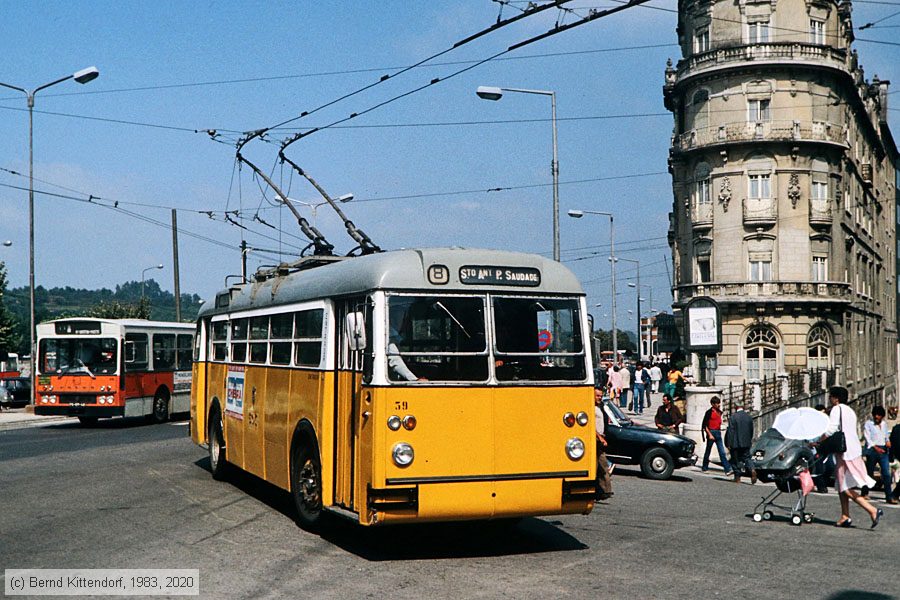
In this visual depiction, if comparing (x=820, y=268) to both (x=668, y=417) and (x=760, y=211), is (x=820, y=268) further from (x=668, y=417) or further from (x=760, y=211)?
(x=668, y=417)

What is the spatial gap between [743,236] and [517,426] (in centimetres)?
4458

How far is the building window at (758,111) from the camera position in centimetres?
5072

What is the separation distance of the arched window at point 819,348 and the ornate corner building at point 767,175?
0.17 feet

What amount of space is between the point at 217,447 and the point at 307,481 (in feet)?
16.9

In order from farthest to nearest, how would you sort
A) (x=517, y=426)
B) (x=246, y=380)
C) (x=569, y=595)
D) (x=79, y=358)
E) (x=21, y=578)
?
(x=79, y=358), (x=246, y=380), (x=517, y=426), (x=21, y=578), (x=569, y=595)

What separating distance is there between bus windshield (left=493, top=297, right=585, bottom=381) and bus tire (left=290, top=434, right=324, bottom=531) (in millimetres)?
2429

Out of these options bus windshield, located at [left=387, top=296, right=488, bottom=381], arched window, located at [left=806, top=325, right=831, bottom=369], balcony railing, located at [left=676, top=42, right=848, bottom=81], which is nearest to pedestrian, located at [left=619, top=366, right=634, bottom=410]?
arched window, located at [left=806, top=325, right=831, bottom=369]

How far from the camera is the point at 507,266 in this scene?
1016 centimetres

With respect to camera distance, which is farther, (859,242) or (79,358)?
(859,242)

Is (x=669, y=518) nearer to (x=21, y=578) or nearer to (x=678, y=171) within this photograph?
(x=21, y=578)

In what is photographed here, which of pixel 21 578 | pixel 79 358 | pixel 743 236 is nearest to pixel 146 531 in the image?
pixel 21 578

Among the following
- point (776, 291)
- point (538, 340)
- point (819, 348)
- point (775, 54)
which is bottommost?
point (819, 348)

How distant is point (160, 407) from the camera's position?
28.9 meters

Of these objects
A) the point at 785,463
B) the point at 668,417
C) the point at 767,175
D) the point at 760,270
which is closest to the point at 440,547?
the point at 785,463
